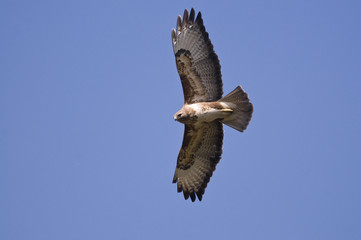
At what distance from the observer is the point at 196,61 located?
9867 millimetres

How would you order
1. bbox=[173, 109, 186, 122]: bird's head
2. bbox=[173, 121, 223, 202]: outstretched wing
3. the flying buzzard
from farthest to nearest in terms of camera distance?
bbox=[173, 121, 223, 202]: outstretched wing < the flying buzzard < bbox=[173, 109, 186, 122]: bird's head

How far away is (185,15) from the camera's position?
395 inches

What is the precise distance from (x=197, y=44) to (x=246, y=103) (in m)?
1.47

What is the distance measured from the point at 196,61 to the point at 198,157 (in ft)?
6.51

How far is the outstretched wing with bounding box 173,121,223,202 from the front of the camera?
A: 33.4 feet

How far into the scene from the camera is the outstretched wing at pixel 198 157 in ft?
33.4

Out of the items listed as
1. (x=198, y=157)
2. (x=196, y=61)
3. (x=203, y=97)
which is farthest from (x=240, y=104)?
(x=198, y=157)

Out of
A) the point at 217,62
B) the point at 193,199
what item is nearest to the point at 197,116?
the point at 217,62

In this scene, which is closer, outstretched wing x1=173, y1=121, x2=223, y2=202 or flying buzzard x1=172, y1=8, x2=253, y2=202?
flying buzzard x1=172, y1=8, x2=253, y2=202

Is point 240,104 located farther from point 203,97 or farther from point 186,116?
point 186,116

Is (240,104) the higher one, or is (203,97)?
(203,97)

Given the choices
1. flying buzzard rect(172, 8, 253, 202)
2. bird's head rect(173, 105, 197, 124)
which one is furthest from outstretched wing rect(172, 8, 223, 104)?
bird's head rect(173, 105, 197, 124)

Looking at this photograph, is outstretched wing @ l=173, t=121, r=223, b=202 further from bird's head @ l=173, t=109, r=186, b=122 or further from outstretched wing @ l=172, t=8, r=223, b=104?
outstretched wing @ l=172, t=8, r=223, b=104

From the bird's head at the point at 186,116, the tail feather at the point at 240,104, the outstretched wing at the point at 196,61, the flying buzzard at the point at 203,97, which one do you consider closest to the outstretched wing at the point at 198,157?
the flying buzzard at the point at 203,97
